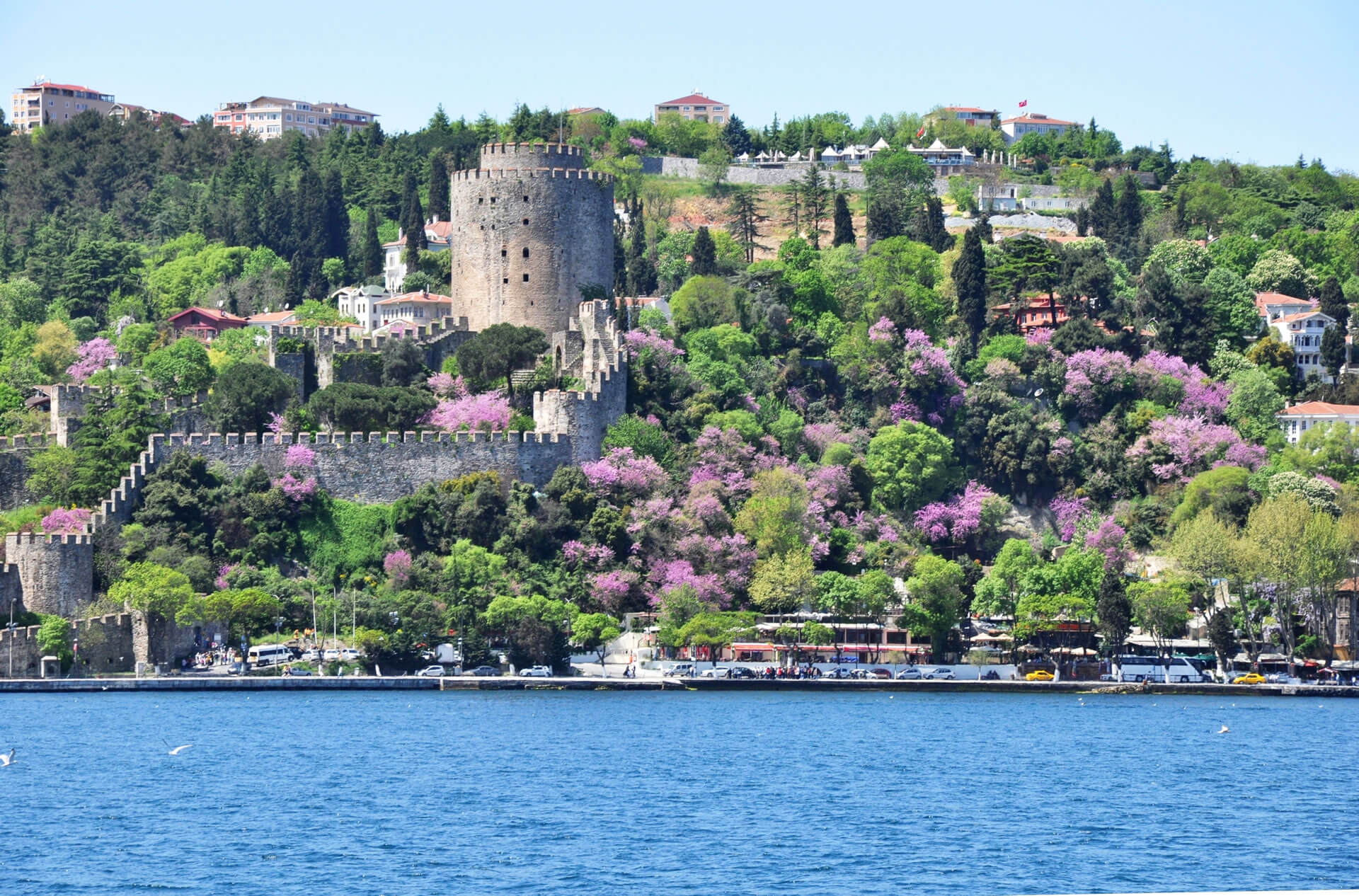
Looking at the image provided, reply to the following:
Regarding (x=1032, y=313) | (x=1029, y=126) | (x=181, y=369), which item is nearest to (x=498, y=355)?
(x=181, y=369)

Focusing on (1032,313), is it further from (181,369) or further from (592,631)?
(181,369)

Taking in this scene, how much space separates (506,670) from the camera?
66.6m

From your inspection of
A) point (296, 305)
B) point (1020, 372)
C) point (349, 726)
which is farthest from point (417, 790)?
point (296, 305)

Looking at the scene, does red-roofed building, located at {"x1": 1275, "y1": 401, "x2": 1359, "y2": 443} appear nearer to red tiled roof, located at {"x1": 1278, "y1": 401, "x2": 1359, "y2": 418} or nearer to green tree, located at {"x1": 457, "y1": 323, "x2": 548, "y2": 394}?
red tiled roof, located at {"x1": 1278, "y1": 401, "x2": 1359, "y2": 418}

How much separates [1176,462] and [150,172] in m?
54.4

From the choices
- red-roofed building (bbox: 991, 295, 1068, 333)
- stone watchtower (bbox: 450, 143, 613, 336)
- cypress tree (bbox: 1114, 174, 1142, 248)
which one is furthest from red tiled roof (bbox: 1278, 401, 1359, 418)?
stone watchtower (bbox: 450, 143, 613, 336)

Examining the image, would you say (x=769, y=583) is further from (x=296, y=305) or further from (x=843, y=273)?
(x=296, y=305)

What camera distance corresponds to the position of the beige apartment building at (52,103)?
147500 mm

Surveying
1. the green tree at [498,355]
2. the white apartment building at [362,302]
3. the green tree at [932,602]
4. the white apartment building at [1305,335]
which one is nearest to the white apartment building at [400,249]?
the white apartment building at [362,302]

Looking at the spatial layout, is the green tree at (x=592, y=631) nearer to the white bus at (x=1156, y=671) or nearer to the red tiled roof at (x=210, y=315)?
the white bus at (x=1156, y=671)

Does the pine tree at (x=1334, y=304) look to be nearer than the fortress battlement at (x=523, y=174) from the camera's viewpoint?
No

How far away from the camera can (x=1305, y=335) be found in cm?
9475

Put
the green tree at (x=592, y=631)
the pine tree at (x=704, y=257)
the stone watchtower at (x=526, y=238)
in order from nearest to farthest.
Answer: the green tree at (x=592, y=631), the stone watchtower at (x=526, y=238), the pine tree at (x=704, y=257)

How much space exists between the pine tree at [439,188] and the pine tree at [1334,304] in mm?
36840
